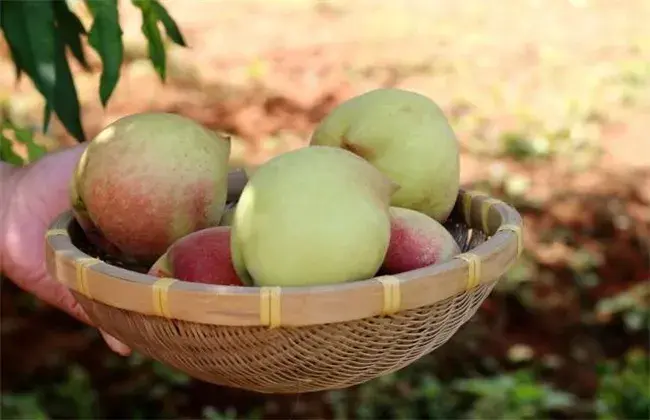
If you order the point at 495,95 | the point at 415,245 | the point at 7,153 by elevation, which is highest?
the point at 415,245

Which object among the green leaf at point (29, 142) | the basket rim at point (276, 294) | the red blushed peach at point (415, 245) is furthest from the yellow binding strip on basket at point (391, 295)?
the green leaf at point (29, 142)

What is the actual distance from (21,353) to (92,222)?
1.40 meters

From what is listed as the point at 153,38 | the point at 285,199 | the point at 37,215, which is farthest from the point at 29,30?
the point at 285,199

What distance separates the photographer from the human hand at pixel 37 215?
1225mm

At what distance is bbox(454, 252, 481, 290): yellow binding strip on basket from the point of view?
81 cm

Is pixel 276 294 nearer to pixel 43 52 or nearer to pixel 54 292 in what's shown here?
pixel 43 52

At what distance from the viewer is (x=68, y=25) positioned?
1.15 meters

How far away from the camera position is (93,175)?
0.93 metres

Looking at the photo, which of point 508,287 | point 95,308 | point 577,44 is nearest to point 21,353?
point 508,287

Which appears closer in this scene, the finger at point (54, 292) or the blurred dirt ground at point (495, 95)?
the finger at point (54, 292)

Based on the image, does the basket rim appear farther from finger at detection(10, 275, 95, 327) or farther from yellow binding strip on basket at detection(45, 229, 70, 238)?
finger at detection(10, 275, 95, 327)

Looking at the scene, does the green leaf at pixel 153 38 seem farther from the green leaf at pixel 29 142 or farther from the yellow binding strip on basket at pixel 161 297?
the yellow binding strip on basket at pixel 161 297

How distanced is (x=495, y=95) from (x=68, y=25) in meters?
2.59

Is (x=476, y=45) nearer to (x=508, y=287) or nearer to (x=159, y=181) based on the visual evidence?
(x=508, y=287)
